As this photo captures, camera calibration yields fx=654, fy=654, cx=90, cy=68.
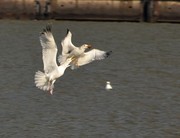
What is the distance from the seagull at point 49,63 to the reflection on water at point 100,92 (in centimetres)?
213

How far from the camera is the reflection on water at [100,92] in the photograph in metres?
20.1

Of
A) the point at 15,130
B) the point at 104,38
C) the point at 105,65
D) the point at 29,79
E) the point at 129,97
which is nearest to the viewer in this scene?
the point at 15,130

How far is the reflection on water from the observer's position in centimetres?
2008

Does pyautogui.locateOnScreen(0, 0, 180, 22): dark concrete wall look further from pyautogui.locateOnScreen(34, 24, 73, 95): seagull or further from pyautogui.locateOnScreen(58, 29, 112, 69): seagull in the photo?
pyautogui.locateOnScreen(34, 24, 73, 95): seagull

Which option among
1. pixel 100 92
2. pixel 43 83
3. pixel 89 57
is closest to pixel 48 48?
pixel 43 83

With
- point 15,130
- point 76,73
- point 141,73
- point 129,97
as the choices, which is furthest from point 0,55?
point 15,130

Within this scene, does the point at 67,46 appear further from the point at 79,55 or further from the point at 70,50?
the point at 79,55

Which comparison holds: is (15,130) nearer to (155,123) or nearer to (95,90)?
(155,123)

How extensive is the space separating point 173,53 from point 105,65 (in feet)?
14.5

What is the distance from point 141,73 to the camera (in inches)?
1119

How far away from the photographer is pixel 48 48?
1700 centimetres

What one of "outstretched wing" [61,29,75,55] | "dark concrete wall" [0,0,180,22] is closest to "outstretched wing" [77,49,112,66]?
"outstretched wing" [61,29,75,55]

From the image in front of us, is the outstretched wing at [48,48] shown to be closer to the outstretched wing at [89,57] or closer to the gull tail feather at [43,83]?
the gull tail feather at [43,83]

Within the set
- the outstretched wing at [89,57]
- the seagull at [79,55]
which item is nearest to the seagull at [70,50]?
the seagull at [79,55]
